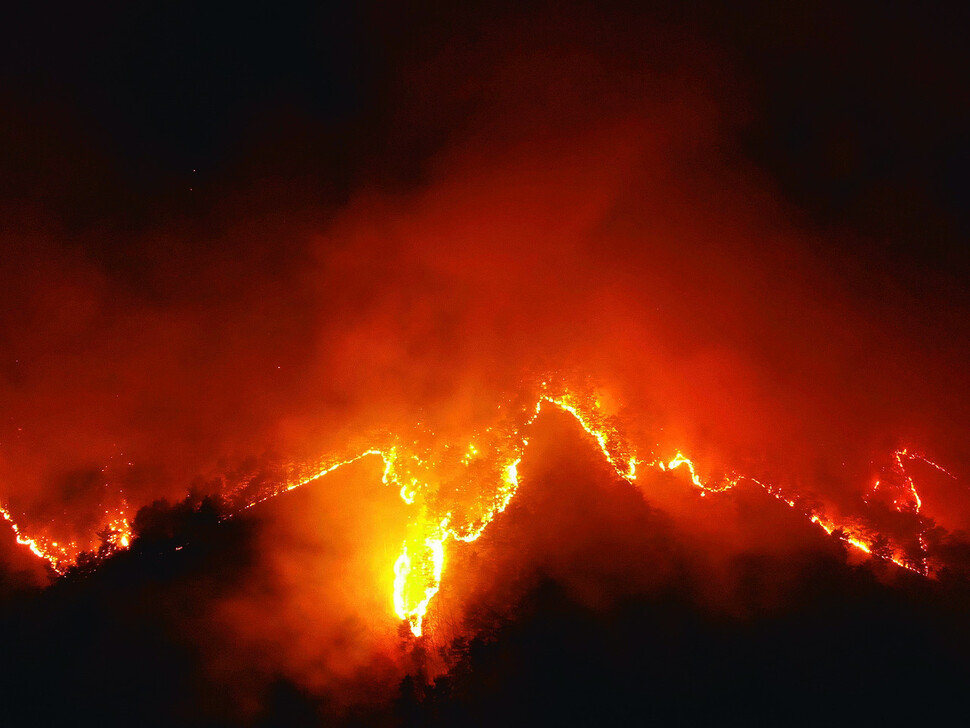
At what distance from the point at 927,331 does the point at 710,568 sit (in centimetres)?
584

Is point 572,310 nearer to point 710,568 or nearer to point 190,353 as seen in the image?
point 710,568

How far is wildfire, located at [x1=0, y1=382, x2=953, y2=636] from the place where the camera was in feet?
21.1

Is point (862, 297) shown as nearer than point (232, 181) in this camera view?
Yes

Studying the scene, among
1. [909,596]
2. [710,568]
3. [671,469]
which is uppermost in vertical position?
[909,596]

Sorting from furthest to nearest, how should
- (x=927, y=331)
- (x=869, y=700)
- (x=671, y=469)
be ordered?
1. (x=927, y=331)
2. (x=671, y=469)
3. (x=869, y=700)

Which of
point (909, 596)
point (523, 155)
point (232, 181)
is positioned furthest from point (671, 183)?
point (232, 181)

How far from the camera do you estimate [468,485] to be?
23.4 ft

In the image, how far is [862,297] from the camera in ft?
29.7

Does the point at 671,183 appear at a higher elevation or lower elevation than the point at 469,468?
higher

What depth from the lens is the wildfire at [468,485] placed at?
253 inches

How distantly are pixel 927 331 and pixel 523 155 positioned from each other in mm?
7129

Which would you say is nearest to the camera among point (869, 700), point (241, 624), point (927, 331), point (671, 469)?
point (869, 700)

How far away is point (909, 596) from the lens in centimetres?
600

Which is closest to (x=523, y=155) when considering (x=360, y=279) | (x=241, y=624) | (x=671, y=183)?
(x=671, y=183)
